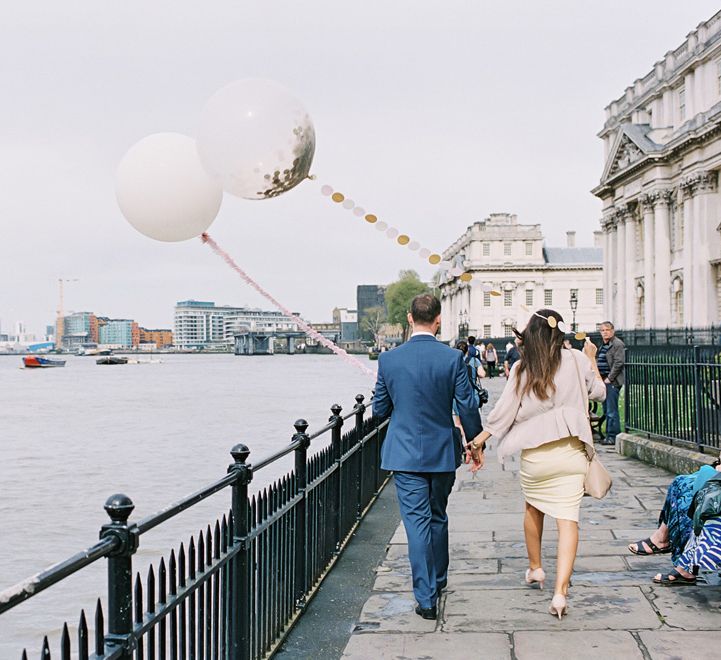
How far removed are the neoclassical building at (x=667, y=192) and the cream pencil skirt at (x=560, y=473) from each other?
154 feet

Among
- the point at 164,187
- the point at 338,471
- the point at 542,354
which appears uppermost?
the point at 164,187

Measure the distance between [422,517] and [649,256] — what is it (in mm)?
59039

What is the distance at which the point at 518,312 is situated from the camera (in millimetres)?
116812

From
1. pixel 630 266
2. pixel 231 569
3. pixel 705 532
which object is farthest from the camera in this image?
pixel 630 266

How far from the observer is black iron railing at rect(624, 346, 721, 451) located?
1056 cm

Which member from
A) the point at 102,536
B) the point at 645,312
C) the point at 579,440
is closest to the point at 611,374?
the point at 579,440

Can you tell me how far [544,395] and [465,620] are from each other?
1.43 m

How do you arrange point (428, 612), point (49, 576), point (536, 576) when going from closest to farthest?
point (49, 576)
point (428, 612)
point (536, 576)

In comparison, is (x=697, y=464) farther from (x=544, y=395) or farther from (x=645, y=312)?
(x=645, y=312)

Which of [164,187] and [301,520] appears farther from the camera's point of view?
[164,187]

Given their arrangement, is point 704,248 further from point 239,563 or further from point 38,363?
point 38,363

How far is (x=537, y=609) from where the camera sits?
5.83 m

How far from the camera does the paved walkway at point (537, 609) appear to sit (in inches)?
200

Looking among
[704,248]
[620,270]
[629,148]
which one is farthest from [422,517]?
[620,270]
